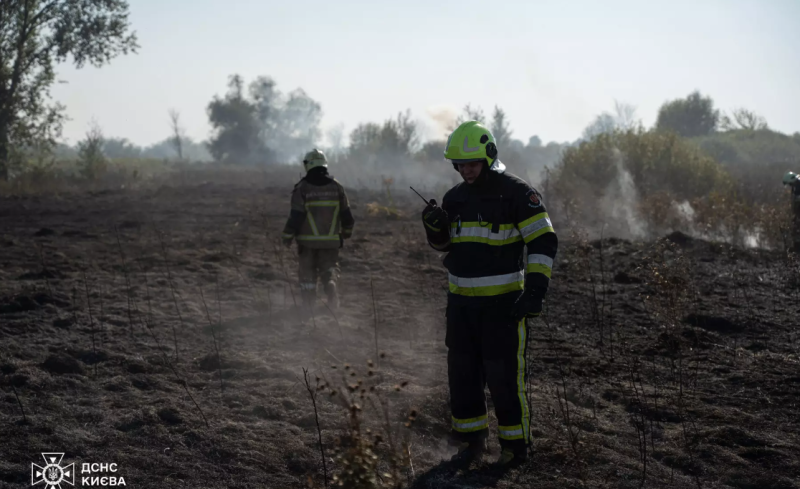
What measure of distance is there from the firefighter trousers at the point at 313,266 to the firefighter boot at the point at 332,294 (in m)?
0.05

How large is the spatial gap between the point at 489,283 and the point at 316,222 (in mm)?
4457

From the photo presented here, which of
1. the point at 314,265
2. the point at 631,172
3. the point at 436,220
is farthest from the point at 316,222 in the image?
the point at 631,172

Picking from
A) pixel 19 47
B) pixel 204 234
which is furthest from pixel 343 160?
pixel 204 234

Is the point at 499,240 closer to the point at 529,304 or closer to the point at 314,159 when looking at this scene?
the point at 529,304

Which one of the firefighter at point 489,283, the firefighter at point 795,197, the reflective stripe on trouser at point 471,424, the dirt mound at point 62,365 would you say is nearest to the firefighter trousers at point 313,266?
the dirt mound at point 62,365

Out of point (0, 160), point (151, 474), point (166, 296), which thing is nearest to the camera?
point (151, 474)

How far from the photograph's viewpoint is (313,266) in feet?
28.7

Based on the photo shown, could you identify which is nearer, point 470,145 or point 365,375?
point 470,145

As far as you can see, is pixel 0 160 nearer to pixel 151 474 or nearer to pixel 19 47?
pixel 19 47

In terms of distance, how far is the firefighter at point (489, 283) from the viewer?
430cm

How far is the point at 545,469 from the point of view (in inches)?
173

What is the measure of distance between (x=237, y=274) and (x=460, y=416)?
7.27 m

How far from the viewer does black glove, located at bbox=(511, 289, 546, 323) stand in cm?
421

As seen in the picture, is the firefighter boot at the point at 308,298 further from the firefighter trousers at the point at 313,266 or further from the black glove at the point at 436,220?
the black glove at the point at 436,220
